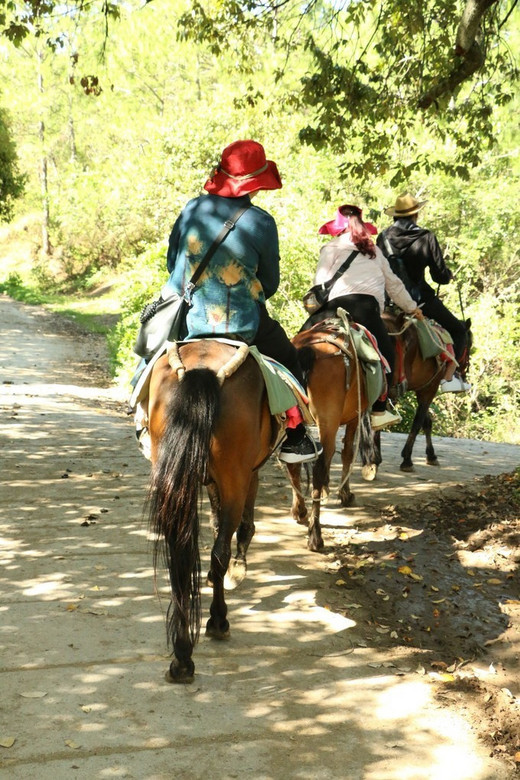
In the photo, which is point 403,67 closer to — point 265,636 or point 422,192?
point 265,636

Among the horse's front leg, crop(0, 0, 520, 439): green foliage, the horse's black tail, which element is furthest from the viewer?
crop(0, 0, 520, 439): green foliage

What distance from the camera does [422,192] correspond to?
2400cm

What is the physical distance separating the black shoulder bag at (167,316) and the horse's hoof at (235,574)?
1.53m

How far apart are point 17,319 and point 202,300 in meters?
25.4

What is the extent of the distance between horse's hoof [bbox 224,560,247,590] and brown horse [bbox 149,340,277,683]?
585 mm

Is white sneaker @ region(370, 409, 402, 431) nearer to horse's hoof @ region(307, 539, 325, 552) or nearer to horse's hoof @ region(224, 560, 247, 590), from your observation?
horse's hoof @ region(307, 539, 325, 552)

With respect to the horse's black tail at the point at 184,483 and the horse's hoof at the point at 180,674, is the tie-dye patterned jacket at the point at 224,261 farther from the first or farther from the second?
the horse's hoof at the point at 180,674

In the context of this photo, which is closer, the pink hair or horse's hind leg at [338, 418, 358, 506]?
the pink hair

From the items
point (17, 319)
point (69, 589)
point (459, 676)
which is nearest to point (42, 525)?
point (69, 589)

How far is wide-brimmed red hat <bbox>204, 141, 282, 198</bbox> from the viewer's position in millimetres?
4965

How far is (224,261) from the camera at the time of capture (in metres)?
4.95

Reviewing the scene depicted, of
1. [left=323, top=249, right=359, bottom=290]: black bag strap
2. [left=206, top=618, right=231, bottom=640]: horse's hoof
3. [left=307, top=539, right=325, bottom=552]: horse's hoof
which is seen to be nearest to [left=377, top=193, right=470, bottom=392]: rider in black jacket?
[left=323, top=249, right=359, bottom=290]: black bag strap

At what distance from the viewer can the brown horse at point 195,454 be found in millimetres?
4246

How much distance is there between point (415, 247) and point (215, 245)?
5.41m
